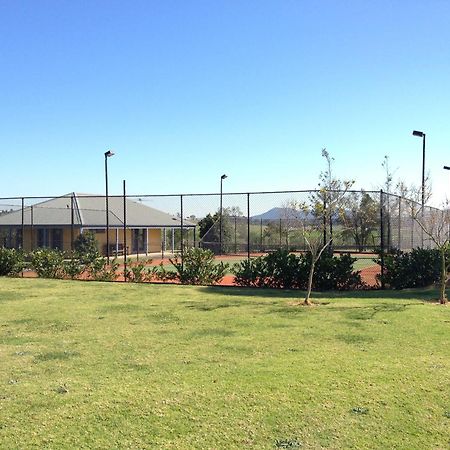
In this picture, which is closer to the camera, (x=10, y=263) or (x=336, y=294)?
(x=336, y=294)

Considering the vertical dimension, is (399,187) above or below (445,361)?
above

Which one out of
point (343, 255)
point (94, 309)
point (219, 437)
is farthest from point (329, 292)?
point (219, 437)

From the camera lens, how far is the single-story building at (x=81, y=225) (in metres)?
30.1

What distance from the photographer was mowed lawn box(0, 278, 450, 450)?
371cm

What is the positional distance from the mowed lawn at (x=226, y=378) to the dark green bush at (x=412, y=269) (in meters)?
3.50

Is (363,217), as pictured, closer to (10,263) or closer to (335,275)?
(335,275)

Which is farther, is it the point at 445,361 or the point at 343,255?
the point at 343,255

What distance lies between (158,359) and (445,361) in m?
3.24

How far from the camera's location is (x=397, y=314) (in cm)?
866

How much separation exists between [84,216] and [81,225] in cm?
340

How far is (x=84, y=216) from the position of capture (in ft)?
106

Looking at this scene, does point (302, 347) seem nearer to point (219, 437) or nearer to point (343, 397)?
point (343, 397)

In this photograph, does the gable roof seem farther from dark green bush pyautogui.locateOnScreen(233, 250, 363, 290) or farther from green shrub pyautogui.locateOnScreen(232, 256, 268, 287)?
dark green bush pyautogui.locateOnScreen(233, 250, 363, 290)

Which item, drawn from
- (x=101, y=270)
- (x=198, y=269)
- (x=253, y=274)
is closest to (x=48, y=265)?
(x=101, y=270)
